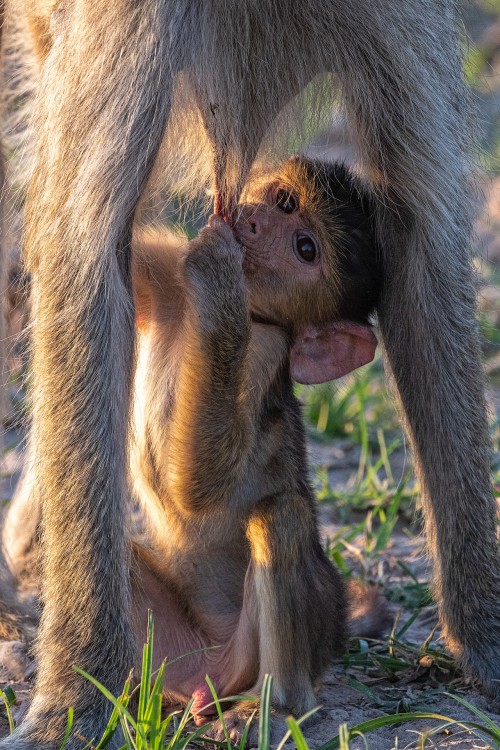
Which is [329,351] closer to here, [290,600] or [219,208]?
[219,208]

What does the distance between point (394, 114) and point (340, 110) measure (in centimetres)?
19

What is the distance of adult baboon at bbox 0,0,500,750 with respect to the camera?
10.1ft

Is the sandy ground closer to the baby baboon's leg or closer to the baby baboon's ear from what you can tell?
the baby baboon's leg

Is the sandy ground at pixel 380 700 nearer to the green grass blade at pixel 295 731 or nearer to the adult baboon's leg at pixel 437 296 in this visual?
the adult baboon's leg at pixel 437 296

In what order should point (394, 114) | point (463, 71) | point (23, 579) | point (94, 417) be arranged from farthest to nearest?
point (23, 579)
point (463, 71)
point (394, 114)
point (94, 417)

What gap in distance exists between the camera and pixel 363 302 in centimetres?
367

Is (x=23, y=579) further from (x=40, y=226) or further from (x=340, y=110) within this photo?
(x=340, y=110)

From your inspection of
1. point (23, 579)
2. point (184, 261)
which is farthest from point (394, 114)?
point (23, 579)

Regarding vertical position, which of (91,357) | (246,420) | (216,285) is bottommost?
(246,420)

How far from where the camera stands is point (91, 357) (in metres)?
3.11

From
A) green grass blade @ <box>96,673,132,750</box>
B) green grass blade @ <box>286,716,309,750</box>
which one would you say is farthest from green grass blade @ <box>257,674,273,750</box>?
green grass blade @ <box>96,673,132,750</box>

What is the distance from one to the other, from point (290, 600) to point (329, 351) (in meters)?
0.77

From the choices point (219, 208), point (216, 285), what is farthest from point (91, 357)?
point (219, 208)

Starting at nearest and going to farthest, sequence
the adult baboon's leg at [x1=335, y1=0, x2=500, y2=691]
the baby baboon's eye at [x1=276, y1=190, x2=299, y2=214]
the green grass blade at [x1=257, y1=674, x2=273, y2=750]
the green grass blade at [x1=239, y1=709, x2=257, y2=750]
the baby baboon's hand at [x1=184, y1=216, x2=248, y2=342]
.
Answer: the green grass blade at [x1=257, y1=674, x2=273, y2=750] < the green grass blade at [x1=239, y1=709, x2=257, y2=750] < the baby baboon's hand at [x1=184, y1=216, x2=248, y2=342] < the adult baboon's leg at [x1=335, y1=0, x2=500, y2=691] < the baby baboon's eye at [x1=276, y1=190, x2=299, y2=214]
